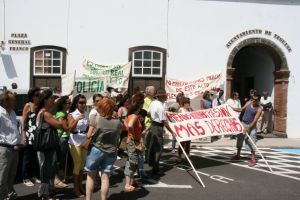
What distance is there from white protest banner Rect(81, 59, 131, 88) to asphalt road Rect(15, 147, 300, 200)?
5.13 meters

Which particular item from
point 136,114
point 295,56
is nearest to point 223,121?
point 136,114

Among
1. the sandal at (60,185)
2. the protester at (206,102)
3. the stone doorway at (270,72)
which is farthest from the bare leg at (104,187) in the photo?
the stone doorway at (270,72)

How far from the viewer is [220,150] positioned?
41.0 ft

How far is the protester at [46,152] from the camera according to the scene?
5977 mm

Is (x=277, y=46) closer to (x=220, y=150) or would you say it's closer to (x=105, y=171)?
(x=220, y=150)

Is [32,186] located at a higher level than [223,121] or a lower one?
lower

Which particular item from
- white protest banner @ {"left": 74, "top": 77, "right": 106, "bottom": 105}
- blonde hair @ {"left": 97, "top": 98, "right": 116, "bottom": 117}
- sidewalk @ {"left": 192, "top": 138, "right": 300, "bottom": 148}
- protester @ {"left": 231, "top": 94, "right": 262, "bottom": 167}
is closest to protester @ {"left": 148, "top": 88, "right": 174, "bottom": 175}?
protester @ {"left": 231, "top": 94, "right": 262, "bottom": 167}

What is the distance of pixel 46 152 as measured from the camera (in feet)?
19.9

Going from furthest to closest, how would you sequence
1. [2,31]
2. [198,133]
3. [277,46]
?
[277,46] → [2,31] → [198,133]

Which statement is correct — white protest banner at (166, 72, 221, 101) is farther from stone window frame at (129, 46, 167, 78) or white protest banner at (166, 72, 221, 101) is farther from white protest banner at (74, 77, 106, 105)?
white protest banner at (74, 77, 106, 105)

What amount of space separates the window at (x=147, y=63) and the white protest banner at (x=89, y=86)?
A: 1.91 m

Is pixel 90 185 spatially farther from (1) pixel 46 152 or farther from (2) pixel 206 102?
(2) pixel 206 102

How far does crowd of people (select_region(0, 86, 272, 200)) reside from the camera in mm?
5781

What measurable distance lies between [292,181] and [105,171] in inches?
173
